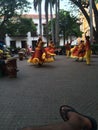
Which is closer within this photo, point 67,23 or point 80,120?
point 80,120

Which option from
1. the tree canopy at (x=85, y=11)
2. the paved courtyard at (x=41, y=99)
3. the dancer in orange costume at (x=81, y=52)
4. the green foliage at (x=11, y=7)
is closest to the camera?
the paved courtyard at (x=41, y=99)

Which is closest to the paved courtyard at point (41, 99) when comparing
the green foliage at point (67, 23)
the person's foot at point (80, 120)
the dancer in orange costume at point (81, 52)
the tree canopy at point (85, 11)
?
the person's foot at point (80, 120)

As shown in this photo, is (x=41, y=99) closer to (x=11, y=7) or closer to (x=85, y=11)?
(x=85, y=11)

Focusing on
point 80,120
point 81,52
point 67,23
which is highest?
point 67,23

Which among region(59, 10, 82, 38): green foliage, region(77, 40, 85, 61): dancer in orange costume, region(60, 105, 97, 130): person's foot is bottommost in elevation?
region(77, 40, 85, 61): dancer in orange costume

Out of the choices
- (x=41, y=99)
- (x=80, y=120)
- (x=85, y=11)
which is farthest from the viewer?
(x=85, y=11)

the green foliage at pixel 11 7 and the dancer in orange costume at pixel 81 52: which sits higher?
the green foliage at pixel 11 7

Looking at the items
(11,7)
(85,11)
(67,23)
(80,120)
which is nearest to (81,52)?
(85,11)

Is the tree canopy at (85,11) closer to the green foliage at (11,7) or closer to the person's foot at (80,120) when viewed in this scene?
the green foliage at (11,7)

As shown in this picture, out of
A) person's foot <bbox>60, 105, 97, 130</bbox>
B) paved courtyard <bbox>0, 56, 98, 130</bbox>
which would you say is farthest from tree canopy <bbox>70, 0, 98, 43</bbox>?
person's foot <bbox>60, 105, 97, 130</bbox>

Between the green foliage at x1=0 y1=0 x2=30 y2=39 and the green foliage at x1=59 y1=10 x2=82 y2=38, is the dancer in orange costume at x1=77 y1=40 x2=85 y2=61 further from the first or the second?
the green foliage at x1=59 y1=10 x2=82 y2=38

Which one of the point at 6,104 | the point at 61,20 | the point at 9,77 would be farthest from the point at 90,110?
the point at 61,20

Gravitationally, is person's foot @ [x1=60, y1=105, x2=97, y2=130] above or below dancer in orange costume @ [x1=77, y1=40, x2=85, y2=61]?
above

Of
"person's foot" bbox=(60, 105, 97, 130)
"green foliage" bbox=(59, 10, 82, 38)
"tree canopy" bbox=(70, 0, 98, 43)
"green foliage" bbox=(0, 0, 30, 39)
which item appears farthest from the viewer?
"green foliage" bbox=(59, 10, 82, 38)
